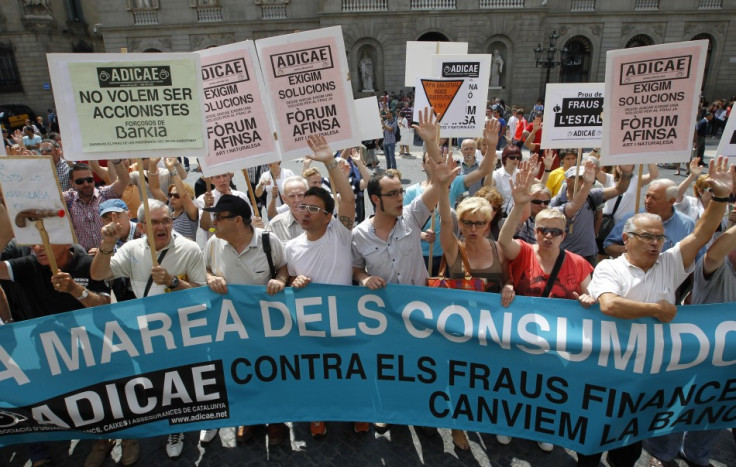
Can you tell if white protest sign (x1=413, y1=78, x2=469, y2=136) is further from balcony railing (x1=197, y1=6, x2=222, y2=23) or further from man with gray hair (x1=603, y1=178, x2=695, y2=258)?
balcony railing (x1=197, y1=6, x2=222, y2=23)

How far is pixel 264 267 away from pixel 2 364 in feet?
5.85

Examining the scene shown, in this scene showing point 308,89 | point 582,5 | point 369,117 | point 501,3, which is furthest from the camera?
point 582,5

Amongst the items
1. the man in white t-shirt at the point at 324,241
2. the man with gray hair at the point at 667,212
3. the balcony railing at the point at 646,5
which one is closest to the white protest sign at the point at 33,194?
the man in white t-shirt at the point at 324,241

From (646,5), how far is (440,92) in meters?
34.1

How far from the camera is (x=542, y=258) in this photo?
3365 mm

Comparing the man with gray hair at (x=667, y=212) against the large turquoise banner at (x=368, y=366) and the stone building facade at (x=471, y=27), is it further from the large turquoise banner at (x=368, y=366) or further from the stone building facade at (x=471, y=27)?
the stone building facade at (x=471, y=27)

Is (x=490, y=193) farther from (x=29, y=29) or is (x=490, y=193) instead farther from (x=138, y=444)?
(x=29, y=29)

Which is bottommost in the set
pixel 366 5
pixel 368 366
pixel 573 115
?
pixel 368 366

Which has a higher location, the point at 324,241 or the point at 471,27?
the point at 471,27

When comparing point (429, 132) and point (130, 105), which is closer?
point (130, 105)

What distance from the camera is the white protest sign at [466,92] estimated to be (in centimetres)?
521

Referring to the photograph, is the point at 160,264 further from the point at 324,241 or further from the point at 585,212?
the point at 585,212

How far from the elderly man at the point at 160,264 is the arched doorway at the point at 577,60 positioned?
34698 mm

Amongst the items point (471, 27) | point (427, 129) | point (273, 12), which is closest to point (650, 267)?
point (427, 129)
